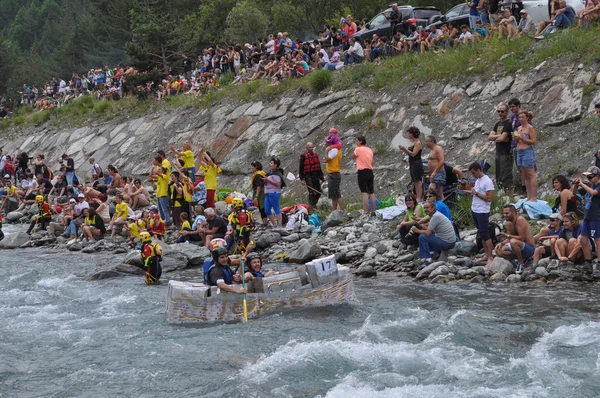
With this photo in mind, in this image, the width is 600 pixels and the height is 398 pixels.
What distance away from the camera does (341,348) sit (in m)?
10.4

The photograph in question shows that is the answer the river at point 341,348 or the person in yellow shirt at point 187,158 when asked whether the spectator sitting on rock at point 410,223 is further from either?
the person in yellow shirt at point 187,158

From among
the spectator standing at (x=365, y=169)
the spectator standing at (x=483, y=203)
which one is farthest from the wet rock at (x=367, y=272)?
the spectator standing at (x=365, y=169)

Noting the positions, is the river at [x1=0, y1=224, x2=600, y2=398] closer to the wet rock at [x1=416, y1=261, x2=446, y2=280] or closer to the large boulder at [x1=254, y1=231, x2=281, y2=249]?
the wet rock at [x1=416, y1=261, x2=446, y2=280]

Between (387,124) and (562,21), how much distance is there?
16.6 ft

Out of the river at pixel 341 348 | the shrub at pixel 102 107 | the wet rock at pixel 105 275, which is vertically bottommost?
the river at pixel 341 348

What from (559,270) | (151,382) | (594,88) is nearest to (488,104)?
(594,88)

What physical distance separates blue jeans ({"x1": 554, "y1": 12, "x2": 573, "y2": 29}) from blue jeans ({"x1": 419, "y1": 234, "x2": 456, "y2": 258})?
29.8 feet

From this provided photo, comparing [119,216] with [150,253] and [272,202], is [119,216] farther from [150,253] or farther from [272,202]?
[150,253]

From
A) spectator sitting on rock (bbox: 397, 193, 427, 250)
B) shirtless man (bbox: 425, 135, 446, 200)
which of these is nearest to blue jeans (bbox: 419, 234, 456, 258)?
spectator sitting on rock (bbox: 397, 193, 427, 250)

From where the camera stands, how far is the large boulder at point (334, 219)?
1806cm

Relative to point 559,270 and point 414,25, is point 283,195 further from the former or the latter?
point 559,270

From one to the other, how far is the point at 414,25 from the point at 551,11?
556 centimetres

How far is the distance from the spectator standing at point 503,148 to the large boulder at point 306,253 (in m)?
3.92

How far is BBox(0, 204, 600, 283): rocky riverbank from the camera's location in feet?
43.4
